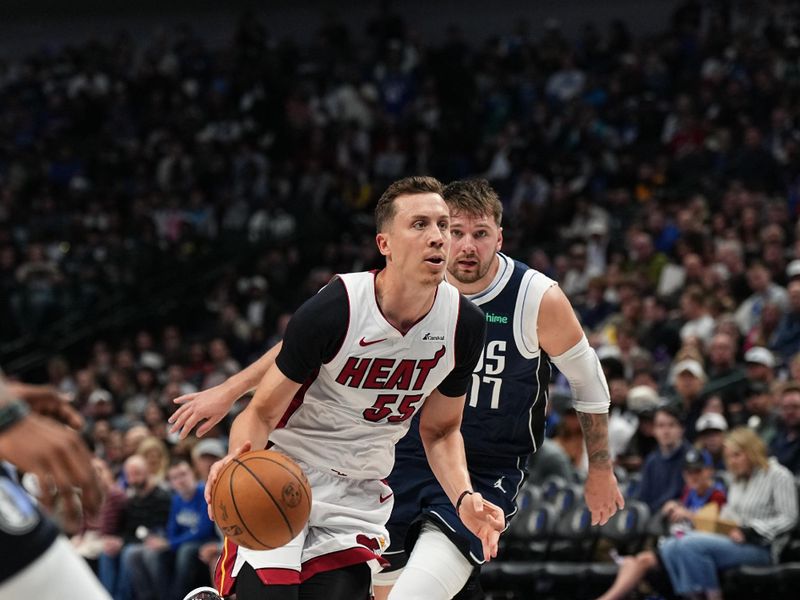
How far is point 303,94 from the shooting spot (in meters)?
21.9

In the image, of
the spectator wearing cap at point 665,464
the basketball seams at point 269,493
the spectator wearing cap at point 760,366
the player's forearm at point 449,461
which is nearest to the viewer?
the basketball seams at point 269,493

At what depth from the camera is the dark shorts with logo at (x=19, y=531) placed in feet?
9.37

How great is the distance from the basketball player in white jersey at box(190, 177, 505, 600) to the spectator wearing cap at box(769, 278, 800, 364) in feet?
22.0

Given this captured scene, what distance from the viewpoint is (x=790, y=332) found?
445 inches

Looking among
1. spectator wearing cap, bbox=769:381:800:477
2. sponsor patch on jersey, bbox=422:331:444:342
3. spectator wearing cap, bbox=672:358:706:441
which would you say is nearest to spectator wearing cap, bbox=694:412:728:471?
spectator wearing cap, bbox=769:381:800:477

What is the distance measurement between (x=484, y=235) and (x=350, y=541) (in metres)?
1.54

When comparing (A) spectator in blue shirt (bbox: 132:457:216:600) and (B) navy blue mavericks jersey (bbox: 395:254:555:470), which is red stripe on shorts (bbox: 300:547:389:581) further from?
(A) spectator in blue shirt (bbox: 132:457:216:600)

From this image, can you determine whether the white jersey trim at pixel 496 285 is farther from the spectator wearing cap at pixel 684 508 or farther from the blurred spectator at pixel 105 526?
the blurred spectator at pixel 105 526

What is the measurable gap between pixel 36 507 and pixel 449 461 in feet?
7.99

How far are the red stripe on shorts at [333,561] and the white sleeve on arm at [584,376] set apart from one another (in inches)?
50.9

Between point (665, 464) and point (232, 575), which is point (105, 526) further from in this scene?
point (232, 575)

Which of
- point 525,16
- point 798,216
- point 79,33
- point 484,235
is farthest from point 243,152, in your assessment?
point 484,235

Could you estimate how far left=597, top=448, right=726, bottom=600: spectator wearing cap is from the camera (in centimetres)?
889

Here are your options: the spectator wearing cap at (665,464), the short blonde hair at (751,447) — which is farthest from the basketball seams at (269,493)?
the spectator wearing cap at (665,464)
